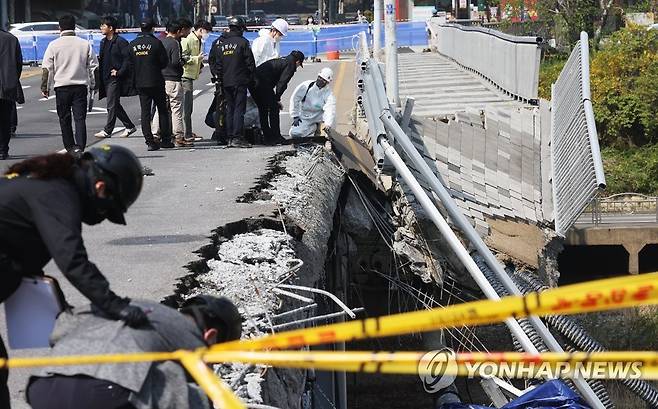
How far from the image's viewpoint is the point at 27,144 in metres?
19.3

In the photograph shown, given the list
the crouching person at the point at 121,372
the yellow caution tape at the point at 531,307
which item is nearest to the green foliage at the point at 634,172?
the crouching person at the point at 121,372

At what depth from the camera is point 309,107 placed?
55.7ft

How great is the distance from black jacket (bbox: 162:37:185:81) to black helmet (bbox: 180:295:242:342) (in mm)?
12595

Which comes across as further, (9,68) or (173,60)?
(173,60)

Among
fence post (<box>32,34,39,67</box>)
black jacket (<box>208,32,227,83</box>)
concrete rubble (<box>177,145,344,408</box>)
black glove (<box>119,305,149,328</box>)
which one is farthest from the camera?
fence post (<box>32,34,39,67</box>)

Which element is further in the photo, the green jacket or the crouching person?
the green jacket

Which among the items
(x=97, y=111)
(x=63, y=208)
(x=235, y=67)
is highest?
(x=63, y=208)

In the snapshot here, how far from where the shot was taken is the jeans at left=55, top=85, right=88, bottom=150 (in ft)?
49.1

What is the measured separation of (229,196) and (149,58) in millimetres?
3816

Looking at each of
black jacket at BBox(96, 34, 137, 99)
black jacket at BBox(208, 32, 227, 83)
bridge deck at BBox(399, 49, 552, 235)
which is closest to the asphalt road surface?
black jacket at BBox(96, 34, 137, 99)

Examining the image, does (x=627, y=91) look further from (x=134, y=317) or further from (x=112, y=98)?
(x=134, y=317)

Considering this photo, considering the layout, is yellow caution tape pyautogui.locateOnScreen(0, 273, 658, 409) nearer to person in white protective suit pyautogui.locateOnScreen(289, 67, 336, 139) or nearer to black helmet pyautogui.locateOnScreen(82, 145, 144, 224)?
black helmet pyautogui.locateOnScreen(82, 145, 144, 224)

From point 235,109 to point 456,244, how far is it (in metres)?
4.71

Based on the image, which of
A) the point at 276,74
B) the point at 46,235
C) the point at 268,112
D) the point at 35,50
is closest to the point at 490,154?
the point at 268,112
